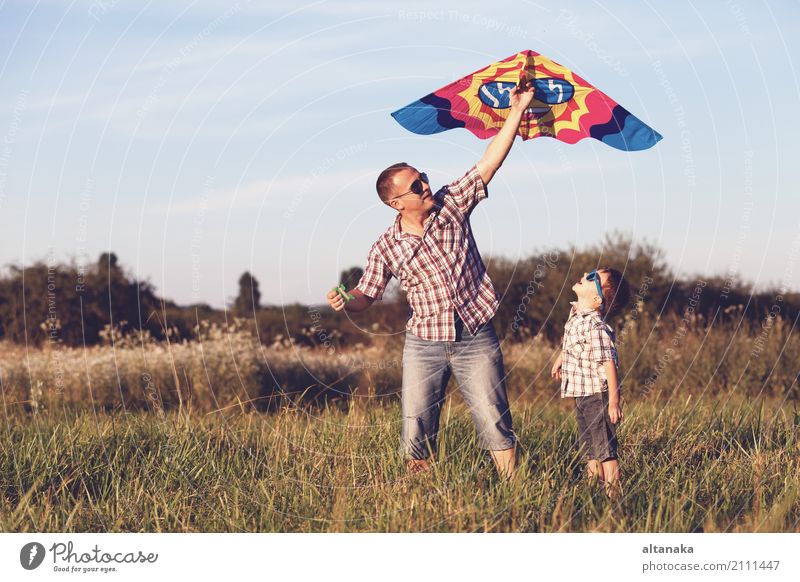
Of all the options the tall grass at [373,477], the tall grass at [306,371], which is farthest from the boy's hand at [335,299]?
the tall grass at [306,371]

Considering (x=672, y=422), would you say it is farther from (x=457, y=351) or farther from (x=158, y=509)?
(x=158, y=509)

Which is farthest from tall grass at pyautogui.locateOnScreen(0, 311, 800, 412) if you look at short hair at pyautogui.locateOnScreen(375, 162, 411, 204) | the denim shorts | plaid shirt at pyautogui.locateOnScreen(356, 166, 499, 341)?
short hair at pyautogui.locateOnScreen(375, 162, 411, 204)

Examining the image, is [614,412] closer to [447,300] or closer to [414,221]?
[447,300]

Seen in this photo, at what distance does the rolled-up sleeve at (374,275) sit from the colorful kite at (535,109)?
97cm

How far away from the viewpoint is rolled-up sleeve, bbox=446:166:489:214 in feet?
18.1

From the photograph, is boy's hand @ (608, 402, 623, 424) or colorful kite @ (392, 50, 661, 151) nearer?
boy's hand @ (608, 402, 623, 424)

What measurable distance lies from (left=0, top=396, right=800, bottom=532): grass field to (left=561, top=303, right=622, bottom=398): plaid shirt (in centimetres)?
55

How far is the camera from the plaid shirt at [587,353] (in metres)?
5.66

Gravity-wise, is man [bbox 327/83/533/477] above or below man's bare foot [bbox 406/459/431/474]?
above

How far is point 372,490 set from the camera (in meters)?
5.41

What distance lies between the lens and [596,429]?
577 cm

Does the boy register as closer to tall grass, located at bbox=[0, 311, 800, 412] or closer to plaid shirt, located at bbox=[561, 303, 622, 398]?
plaid shirt, located at bbox=[561, 303, 622, 398]
